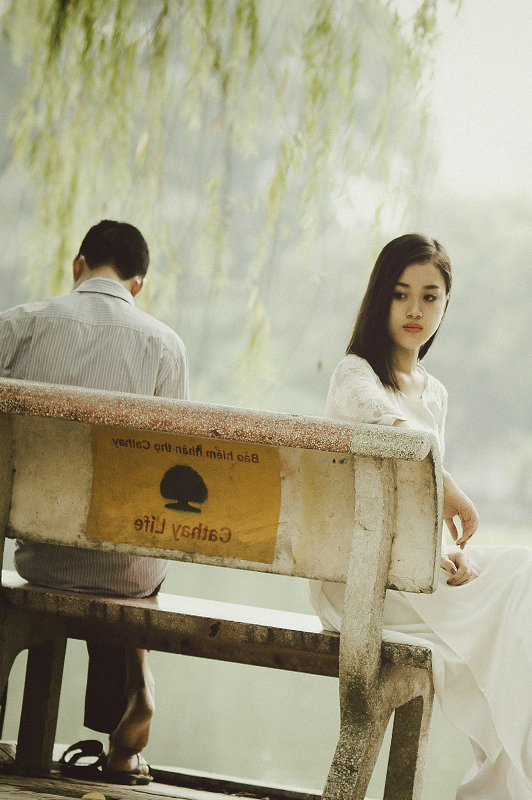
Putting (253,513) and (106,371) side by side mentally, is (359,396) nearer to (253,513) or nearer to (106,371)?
(253,513)

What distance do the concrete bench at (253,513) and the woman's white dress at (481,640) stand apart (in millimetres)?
71

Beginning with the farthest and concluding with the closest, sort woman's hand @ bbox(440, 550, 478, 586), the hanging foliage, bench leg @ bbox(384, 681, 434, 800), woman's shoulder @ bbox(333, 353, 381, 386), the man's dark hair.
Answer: the hanging foliage, the man's dark hair, woman's shoulder @ bbox(333, 353, 381, 386), woman's hand @ bbox(440, 550, 478, 586), bench leg @ bbox(384, 681, 434, 800)

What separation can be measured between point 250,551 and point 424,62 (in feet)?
10.3

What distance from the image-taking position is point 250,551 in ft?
4.63

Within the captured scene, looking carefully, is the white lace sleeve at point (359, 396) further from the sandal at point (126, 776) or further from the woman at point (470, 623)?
the sandal at point (126, 776)

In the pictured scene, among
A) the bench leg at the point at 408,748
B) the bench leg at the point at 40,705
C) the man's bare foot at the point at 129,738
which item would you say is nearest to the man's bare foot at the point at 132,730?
the man's bare foot at the point at 129,738

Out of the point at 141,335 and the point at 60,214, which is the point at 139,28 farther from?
the point at 141,335

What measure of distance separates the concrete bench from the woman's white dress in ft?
0.23

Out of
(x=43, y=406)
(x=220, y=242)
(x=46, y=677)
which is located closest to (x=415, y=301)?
(x=43, y=406)

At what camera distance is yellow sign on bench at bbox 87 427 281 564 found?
140cm

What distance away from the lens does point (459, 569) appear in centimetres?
167

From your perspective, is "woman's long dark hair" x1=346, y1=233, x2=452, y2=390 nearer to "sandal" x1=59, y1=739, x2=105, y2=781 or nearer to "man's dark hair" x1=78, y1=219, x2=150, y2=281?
"man's dark hair" x1=78, y1=219, x2=150, y2=281

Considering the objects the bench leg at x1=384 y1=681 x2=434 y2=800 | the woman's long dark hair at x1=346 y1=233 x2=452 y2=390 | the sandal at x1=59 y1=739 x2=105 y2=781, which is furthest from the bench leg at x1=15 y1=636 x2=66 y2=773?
the woman's long dark hair at x1=346 y1=233 x2=452 y2=390

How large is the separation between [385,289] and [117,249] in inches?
23.9
